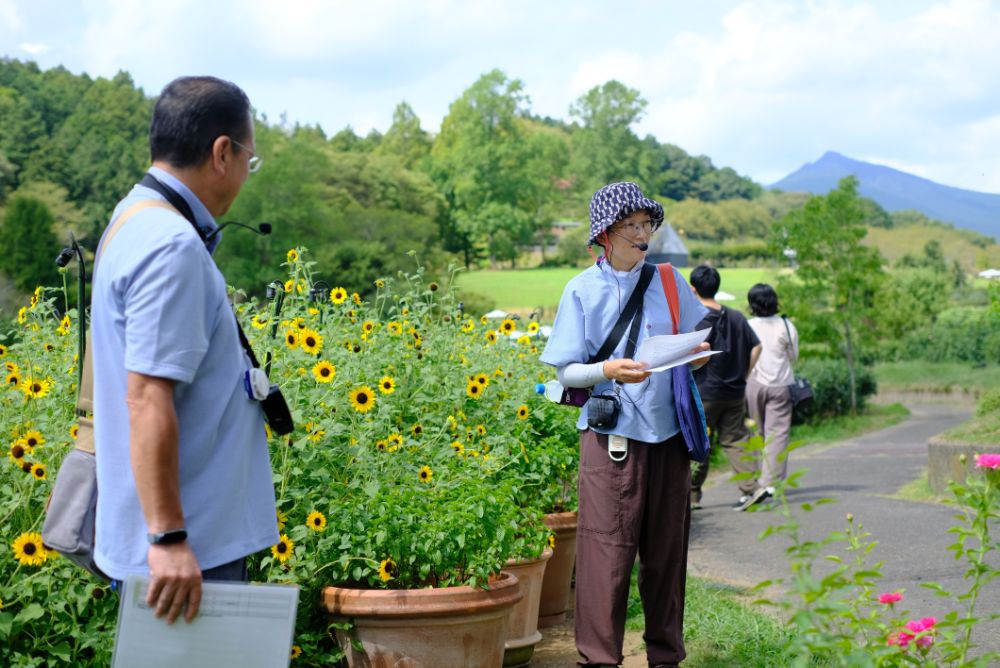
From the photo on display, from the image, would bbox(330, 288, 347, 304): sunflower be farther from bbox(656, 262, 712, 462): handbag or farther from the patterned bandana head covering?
bbox(656, 262, 712, 462): handbag

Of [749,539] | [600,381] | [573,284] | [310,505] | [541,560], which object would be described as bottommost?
[749,539]

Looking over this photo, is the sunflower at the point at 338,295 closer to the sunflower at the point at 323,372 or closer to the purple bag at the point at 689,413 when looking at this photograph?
the sunflower at the point at 323,372

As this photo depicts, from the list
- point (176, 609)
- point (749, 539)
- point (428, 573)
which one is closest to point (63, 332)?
point (428, 573)

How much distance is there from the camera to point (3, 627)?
11.4 feet

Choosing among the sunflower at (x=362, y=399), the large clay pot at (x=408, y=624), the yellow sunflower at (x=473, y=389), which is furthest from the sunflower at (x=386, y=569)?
the yellow sunflower at (x=473, y=389)

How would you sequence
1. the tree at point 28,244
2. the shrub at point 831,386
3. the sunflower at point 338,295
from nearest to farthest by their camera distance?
the sunflower at point 338,295 → the shrub at point 831,386 → the tree at point 28,244

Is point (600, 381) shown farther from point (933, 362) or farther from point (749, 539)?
point (933, 362)

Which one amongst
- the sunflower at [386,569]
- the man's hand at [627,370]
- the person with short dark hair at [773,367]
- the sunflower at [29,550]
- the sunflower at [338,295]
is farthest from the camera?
the person with short dark hair at [773,367]

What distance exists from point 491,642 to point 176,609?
6.99 ft

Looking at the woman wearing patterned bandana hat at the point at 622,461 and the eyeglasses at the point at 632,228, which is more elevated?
the eyeglasses at the point at 632,228

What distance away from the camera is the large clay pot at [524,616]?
4.89m

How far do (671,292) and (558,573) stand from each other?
188cm

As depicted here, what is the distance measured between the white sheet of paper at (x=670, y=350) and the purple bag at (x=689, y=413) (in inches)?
9.1

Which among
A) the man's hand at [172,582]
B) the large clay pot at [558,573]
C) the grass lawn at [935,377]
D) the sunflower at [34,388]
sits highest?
the sunflower at [34,388]
